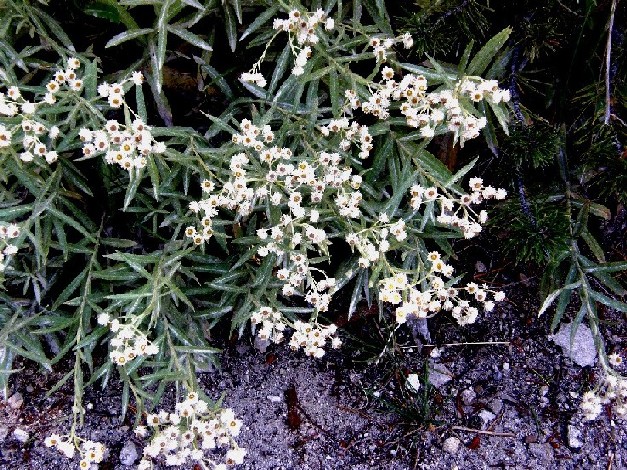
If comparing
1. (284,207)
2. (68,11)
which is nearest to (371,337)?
(284,207)

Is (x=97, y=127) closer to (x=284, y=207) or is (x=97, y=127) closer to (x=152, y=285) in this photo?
(x=152, y=285)

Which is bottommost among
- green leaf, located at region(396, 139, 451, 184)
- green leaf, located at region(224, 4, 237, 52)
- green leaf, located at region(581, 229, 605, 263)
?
green leaf, located at region(581, 229, 605, 263)

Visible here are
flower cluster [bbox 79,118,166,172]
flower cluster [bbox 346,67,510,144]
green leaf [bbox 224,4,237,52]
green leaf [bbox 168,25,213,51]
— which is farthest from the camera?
green leaf [bbox 224,4,237,52]

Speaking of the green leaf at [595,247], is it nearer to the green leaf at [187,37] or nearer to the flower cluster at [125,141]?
the green leaf at [187,37]

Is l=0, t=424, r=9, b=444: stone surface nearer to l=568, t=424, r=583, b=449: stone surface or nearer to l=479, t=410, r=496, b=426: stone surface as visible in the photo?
l=479, t=410, r=496, b=426: stone surface

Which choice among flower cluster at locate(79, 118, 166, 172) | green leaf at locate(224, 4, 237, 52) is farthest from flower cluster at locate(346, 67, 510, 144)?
flower cluster at locate(79, 118, 166, 172)

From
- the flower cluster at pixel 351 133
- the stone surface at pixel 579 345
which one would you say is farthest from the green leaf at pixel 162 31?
the stone surface at pixel 579 345

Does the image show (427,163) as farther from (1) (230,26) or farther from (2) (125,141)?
(2) (125,141)
